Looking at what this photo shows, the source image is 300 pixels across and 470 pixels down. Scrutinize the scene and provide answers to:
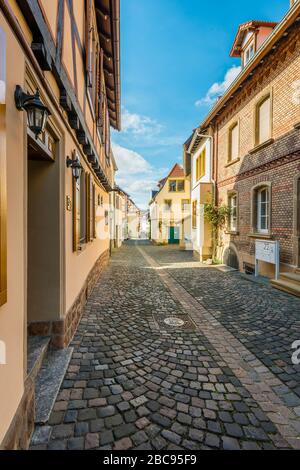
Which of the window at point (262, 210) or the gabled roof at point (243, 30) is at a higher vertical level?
the gabled roof at point (243, 30)

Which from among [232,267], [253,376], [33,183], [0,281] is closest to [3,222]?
[0,281]

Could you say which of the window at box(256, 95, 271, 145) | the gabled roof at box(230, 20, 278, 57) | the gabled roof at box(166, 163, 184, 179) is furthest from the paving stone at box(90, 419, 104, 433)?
the gabled roof at box(166, 163, 184, 179)

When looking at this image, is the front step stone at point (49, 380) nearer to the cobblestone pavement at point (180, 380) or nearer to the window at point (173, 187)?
the cobblestone pavement at point (180, 380)

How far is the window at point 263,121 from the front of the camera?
26.4 ft

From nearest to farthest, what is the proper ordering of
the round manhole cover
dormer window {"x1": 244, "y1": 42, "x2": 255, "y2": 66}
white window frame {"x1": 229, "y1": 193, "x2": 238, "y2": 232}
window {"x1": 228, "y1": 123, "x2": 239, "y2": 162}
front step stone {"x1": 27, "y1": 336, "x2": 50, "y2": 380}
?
1. front step stone {"x1": 27, "y1": 336, "x2": 50, "y2": 380}
2. the round manhole cover
3. dormer window {"x1": 244, "y1": 42, "x2": 255, "y2": 66}
4. window {"x1": 228, "y1": 123, "x2": 239, "y2": 162}
5. white window frame {"x1": 229, "y1": 193, "x2": 238, "y2": 232}

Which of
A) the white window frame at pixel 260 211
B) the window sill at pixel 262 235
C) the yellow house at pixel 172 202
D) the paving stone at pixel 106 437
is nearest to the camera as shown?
the paving stone at pixel 106 437

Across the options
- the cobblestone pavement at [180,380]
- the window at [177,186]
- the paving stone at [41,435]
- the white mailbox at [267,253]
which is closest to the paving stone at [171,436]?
Answer: the cobblestone pavement at [180,380]

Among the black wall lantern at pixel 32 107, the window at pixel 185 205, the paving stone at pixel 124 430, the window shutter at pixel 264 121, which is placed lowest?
the paving stone at pixel 124 430

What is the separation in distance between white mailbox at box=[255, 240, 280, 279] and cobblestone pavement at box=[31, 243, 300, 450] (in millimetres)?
2219

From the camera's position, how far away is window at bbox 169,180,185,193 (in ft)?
80.9

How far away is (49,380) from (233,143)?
36.0 feet

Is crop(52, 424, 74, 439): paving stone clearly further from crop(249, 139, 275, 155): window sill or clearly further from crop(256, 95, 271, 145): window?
crop(256, 95, 271, 145): window

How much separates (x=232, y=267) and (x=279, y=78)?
702 cm

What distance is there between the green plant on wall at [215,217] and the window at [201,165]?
324 centimetres
